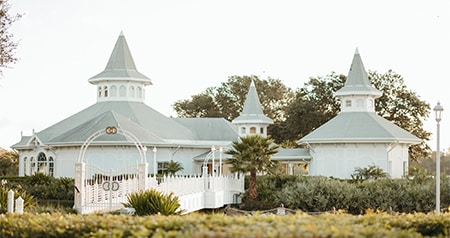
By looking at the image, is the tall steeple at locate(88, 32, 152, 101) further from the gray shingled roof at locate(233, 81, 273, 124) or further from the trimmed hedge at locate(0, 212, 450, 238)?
the trimmed hedge at locate(0, 212, 450, 238)

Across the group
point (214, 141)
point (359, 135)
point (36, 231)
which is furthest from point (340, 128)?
point (36, 231)

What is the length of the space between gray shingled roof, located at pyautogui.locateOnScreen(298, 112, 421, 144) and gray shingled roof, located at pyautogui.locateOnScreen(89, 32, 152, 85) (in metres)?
12.5

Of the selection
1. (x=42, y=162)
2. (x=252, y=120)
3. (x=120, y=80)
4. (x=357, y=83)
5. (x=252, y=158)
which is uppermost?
(x=120, y=80)

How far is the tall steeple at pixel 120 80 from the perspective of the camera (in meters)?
51.5

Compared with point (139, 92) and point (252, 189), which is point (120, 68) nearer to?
point (139, 92)

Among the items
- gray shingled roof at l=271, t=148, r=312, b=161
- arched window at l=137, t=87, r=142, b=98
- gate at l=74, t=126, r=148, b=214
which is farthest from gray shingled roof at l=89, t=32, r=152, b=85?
gate at l=74, t=126, r=148, b=214

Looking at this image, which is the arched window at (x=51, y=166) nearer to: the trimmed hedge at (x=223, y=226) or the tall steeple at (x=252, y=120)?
the tall steeple at (x=252, y=120)

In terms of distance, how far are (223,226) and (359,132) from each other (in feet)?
118

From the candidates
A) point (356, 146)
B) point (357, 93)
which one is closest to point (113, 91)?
point (357, 93)

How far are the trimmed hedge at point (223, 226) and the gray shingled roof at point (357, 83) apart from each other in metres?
37.0

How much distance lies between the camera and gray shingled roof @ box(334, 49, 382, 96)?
5025 centimetres

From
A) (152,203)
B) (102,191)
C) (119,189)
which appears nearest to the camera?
(152,203)

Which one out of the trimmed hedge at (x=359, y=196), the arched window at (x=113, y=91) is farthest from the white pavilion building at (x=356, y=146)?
the arched window at (x=113, y=91)

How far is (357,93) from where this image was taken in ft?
164
